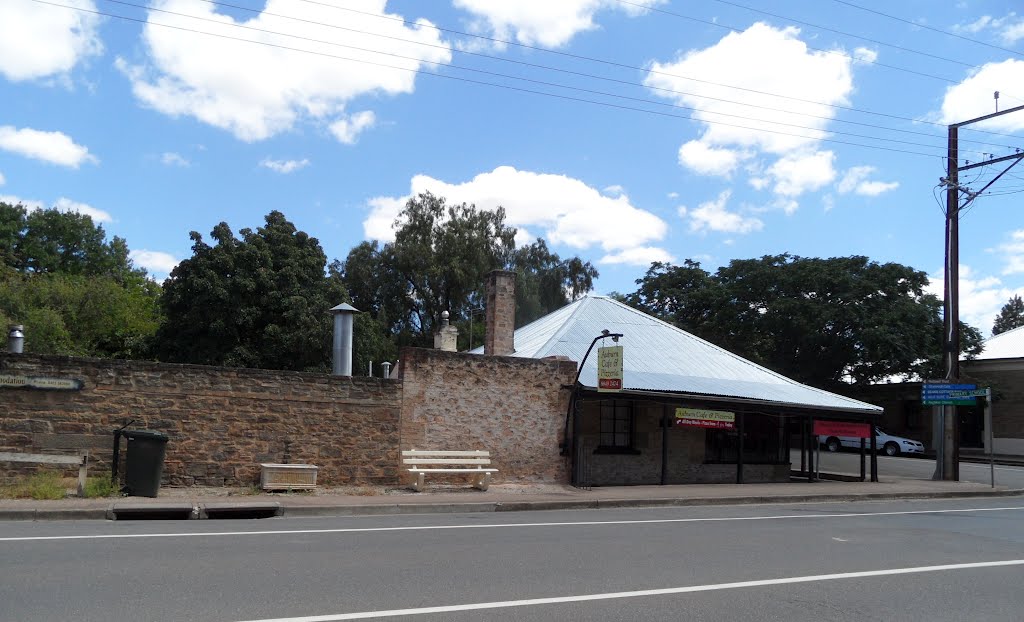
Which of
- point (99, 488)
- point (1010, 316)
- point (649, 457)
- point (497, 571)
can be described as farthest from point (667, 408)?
point (1010, 316)

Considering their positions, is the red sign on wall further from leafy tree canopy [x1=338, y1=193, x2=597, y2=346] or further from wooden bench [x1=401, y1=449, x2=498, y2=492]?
leafy tree canopy [x1=338, y1=193, x2=597, y2=346]

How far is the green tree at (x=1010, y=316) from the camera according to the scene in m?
84.3

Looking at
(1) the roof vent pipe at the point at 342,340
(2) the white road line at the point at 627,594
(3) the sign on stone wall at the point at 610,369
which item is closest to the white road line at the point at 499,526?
(3) the sign on stone wall at the point at 610,369

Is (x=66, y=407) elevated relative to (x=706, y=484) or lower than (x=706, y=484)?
elevated

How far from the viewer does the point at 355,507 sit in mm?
13586

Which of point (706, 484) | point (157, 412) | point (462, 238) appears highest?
point (462, 238)

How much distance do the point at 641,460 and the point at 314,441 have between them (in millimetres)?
8401

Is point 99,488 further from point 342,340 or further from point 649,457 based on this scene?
point 649,457

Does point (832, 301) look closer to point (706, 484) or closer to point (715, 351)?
point (715, 351)

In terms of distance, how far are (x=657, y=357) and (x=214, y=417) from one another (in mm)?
11848

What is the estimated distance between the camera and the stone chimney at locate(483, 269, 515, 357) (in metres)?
20.9

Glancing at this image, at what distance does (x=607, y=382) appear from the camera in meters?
17.7

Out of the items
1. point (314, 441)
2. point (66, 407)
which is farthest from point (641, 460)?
point (66, 407)

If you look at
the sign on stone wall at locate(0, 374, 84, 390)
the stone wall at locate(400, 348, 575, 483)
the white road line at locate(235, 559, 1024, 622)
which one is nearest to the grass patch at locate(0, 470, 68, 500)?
the sign on stone wall at locate(0, 374, 84, 390)
